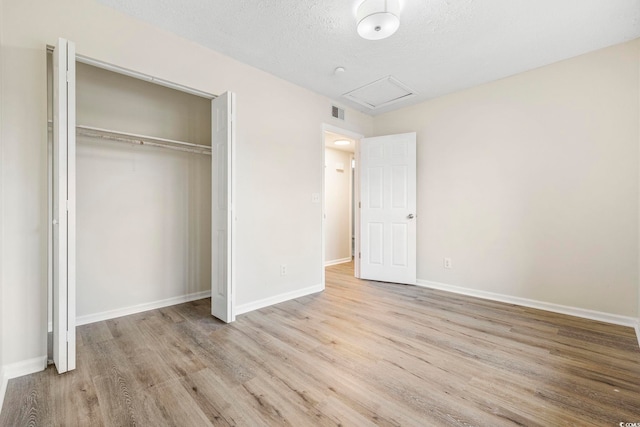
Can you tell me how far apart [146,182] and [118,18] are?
1491mm

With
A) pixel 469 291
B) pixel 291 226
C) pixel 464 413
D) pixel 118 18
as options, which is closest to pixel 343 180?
pixel 291 226

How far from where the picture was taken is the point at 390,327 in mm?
2582

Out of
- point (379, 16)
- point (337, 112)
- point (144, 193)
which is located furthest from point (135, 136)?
point (337, 112)

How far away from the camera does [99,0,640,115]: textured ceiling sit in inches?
83.1

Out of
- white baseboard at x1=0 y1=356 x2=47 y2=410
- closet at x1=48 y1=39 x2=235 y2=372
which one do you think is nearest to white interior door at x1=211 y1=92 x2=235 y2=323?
closet at x1=48 y1=39 x2=235 y2=372

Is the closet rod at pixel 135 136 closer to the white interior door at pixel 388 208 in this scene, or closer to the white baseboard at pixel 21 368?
the white baseboard at pixel 21 368

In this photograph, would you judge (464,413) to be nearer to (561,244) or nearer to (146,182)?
(561,244)

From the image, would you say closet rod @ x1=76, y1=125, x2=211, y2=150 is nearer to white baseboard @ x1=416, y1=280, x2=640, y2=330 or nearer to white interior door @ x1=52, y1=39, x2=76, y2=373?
white interior door @ x1=52, y1=39, x2=76, y2=373

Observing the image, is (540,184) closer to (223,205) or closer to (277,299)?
(277,299)

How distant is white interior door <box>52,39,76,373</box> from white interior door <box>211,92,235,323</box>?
108 centimetres

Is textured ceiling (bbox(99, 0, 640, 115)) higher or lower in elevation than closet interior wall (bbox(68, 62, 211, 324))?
higher

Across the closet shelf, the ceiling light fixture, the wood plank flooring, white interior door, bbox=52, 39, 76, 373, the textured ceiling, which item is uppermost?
the textured ceiling

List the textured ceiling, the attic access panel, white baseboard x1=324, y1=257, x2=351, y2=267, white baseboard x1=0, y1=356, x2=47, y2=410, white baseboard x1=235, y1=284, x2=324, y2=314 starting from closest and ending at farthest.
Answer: white baseboard x1=0, y1=356, x2=47, y2=410
the textured ceiling
white baseboard x1=235, y1=284, x2=324, y2=314
the attic access panel
white baseboard x1=324, y1=257, x2=351, y2=267

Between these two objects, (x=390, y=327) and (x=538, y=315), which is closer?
(x=390, y=327)
